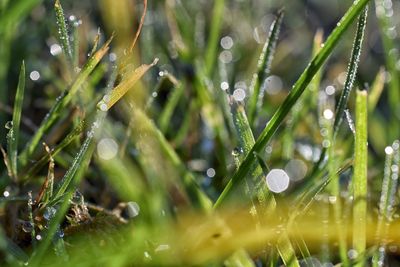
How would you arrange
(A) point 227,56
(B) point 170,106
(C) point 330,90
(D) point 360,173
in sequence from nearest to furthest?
(D) point 360,173 → (B) point 170,106 → (C) point 330,90 → (A) point 227,56

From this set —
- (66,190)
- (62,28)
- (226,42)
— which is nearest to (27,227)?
(66,190)

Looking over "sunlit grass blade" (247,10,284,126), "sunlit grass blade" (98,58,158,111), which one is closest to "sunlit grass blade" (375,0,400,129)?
"sunlit grass blade" (247,10,284,126)

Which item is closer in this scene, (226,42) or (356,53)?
(356,53)

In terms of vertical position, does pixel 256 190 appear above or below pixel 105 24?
below

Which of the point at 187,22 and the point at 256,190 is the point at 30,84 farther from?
the point at 256,190

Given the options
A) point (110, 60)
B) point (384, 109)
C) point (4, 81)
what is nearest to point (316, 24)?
point (384, 109)

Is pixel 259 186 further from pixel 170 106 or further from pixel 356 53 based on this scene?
pixel 170 106
